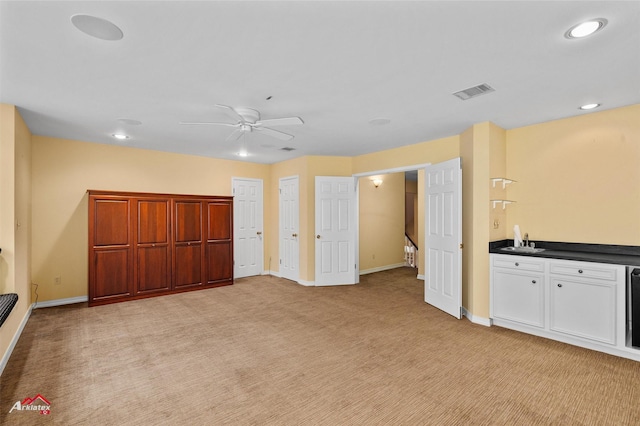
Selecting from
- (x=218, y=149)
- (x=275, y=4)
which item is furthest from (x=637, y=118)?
(x=218, y=149)

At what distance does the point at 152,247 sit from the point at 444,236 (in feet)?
15.5

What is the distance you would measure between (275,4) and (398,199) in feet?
22.1

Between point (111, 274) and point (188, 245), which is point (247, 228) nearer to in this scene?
point (188, 245)

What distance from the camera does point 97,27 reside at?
196cm

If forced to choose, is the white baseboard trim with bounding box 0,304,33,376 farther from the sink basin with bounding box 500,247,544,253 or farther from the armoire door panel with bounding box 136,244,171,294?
the sink basin with bounding box 500,247,544,253

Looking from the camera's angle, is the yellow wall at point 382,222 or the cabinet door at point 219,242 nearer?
the cabinet door at point 219,242

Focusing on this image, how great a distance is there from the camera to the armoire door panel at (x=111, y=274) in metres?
4.69

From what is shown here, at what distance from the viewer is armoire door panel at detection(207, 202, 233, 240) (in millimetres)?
5855

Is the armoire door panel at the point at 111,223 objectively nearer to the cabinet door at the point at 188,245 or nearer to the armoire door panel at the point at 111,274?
the armoire door panel at the point at 111,274

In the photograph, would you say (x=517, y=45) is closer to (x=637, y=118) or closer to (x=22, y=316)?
(x=637, y=118)

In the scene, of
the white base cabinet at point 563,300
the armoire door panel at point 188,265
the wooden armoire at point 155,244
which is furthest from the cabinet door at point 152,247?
the white base cabinet at point 563,300

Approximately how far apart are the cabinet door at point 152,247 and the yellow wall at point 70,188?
67 centimetres

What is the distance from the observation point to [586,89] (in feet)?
9.59

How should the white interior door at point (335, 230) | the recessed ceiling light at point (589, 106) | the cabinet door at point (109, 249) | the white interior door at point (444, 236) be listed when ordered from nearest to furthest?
the recessed ceiling light at point (589, 106) → the white interior door at point (444, 236) → the cabinet door at point (109, 249) → the white interior door at point (335, 230)
